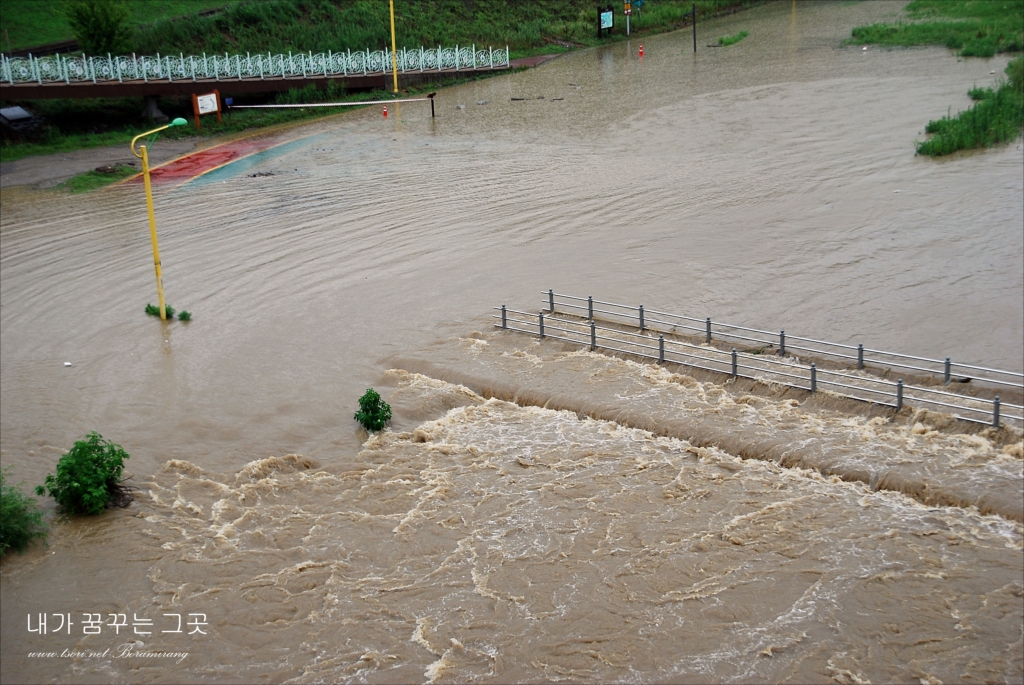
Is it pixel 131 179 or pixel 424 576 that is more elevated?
pixel 131 179

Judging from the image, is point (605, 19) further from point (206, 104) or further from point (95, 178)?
point (95, 178)

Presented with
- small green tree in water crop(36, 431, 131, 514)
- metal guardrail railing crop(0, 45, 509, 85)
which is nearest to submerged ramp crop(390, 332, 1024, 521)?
small green tree in water crop(36, 431, 131, 514)

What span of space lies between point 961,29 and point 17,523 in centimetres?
5060

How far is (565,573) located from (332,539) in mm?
3261

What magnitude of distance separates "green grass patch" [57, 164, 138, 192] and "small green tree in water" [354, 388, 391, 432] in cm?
2031

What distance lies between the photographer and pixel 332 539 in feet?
42.8

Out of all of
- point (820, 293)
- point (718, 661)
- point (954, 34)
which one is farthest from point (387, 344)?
point (954, 34)

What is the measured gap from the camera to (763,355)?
1720 centimetres

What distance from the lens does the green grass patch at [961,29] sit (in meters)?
45.3

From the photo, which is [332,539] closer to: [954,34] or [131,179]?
[131,179]

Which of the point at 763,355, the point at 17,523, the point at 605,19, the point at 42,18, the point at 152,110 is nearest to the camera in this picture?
the point at 17,523

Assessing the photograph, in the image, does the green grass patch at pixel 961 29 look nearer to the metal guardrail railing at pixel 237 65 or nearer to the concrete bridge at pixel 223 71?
the concrete bridge at pixel 223 71

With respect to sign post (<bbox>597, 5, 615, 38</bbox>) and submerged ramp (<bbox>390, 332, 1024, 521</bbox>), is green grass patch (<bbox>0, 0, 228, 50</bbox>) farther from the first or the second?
submerged ramp (<bbox>390, 332, 1024, 521</bbox>)

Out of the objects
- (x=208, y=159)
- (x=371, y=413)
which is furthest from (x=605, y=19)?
(x=371, y=413)
